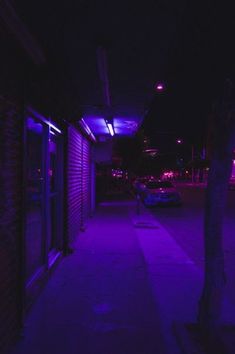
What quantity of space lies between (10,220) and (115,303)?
2.30 meters

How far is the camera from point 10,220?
4.16 meters

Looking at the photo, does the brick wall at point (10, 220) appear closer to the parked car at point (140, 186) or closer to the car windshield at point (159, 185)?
the car windshield at point (159, 185)

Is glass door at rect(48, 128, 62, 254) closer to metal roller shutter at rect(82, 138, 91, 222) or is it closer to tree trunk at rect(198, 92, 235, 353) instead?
tree trunk at rect(198, 92, 235, 353)

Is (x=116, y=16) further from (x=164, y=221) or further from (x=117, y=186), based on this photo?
(x=117, y=186)

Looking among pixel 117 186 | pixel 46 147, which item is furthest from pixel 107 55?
pixel 117 186

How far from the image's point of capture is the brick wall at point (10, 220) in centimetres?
387

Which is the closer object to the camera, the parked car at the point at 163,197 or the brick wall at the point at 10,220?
the brick wall at the point at 10,220

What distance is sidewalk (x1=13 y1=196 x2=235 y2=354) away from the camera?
430 centimetres

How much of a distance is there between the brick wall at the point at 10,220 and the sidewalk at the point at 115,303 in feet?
1.29

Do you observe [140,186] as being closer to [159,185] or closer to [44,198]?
[159,185]

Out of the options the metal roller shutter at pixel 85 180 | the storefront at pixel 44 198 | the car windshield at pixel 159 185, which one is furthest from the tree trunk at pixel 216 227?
the car windshield at pixel 159 185

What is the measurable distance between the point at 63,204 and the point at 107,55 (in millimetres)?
4127

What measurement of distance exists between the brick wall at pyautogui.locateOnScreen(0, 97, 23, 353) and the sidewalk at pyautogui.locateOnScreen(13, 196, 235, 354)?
0.39 m

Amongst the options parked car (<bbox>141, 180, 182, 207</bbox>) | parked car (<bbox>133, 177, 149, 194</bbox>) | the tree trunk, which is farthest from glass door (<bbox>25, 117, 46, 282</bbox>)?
parked car (<bbox>133, 177, 149, 194</bbox>)
